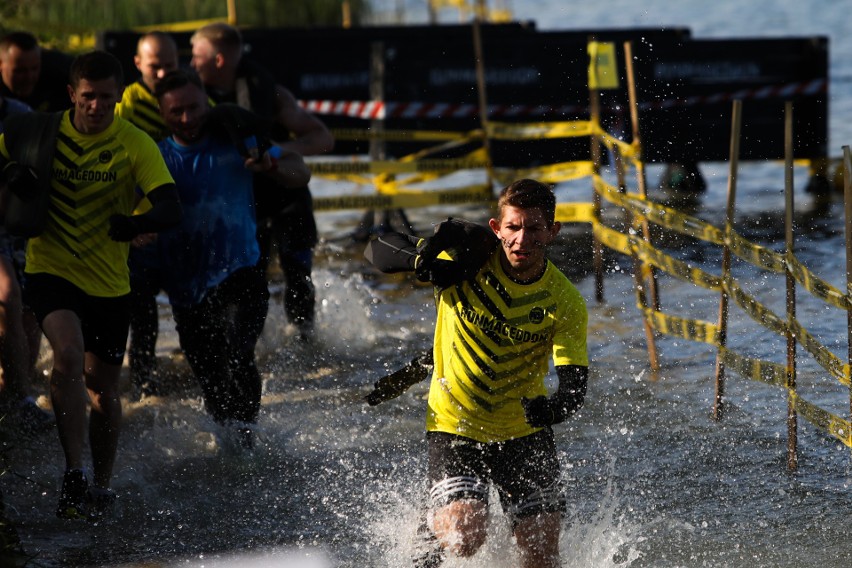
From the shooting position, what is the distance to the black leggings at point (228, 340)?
280 inches

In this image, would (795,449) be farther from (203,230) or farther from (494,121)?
(494,121)

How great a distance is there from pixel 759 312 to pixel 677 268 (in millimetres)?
960

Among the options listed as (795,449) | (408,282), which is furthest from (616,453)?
(408,282)

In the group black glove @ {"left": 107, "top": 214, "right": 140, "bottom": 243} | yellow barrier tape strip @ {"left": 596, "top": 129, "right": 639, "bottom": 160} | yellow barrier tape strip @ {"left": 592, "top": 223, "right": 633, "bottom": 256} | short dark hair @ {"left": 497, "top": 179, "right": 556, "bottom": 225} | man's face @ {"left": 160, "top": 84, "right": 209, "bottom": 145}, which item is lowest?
yellow barrier tape strip @ {"left": 592, "top": 223, "right": 633, "bottom": 256}

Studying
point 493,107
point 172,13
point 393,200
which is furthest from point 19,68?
point 172,13

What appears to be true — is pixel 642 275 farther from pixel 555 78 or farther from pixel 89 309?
pixel 555 78

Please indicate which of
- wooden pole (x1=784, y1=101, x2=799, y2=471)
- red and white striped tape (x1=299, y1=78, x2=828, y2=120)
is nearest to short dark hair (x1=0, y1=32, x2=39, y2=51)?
wooden pole (x1=784, y1=101, x2=799, y2=471)

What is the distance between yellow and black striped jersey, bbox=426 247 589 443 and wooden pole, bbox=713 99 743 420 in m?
2.31

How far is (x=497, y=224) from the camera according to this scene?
499cm

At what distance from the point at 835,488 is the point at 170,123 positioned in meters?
3.60

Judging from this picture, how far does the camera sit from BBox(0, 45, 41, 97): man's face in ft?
25.9

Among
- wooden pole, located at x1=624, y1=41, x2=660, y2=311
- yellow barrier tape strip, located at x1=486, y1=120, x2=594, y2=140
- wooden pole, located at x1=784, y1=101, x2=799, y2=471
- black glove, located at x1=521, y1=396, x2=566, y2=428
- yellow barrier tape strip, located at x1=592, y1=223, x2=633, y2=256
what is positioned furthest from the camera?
yellow barrier tape strip, located at x1=486, y1=120, x2=594, y2=140

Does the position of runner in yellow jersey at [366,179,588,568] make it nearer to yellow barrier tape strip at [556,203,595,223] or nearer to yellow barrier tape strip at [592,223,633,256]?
yellow barrier tape strip at [592,223,633,256]

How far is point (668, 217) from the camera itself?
7.78 metres
